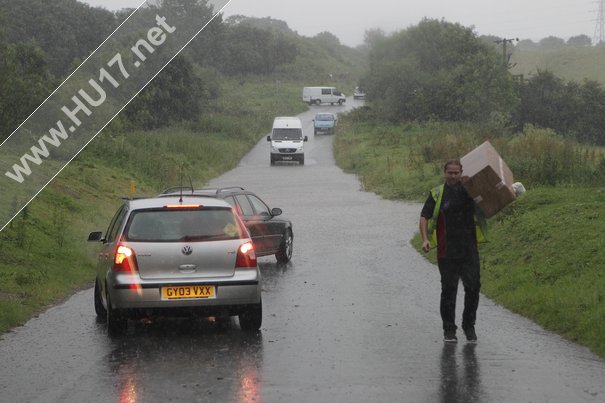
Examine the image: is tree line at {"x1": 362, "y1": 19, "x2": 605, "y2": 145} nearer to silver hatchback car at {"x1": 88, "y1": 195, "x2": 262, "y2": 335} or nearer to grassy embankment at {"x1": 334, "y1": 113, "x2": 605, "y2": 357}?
grassy embankment at {"x1": 334, "y1": 113, "x2": 605, "y2": 357}

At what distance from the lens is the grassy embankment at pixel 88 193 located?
15086 mm

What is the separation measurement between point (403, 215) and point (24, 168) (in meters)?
11.1

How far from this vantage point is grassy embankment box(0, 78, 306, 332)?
15086mm

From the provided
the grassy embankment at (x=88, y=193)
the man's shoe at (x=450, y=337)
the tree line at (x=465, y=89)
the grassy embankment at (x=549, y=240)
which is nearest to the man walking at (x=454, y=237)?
the man's shoe at (x=450, y=337)

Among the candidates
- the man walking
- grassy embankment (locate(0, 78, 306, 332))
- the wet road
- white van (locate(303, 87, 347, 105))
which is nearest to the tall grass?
grassy embankment (locate(0, 78, 306, 332))

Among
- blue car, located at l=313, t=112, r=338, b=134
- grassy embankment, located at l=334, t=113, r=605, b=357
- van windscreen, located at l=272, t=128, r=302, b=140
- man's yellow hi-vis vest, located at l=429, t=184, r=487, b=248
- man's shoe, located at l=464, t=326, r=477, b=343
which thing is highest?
man's yellow hi-vis vest, located at l=429, t=184, r=487, b=248

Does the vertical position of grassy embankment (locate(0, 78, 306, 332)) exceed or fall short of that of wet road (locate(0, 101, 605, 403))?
it falls short

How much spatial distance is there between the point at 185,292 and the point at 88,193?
1978cm

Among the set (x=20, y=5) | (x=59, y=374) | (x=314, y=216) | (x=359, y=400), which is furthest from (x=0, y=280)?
(x=20, y=5)

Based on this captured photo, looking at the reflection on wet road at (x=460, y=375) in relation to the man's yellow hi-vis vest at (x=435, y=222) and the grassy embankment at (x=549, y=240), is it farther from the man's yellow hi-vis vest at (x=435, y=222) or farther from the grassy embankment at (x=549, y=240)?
the grassy embankment at (x=549, y=240)

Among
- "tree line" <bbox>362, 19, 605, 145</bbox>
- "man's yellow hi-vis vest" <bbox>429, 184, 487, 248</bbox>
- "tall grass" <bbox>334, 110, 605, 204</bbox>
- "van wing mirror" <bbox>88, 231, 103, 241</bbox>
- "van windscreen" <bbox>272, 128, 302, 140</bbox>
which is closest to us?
"man's yellow hi-vis vest" <bbox>429, 184, 487, 248</bbox>

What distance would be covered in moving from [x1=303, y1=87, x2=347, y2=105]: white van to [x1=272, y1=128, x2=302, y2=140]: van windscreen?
5337 cm

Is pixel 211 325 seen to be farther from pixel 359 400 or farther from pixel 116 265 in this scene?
pixel 359 400

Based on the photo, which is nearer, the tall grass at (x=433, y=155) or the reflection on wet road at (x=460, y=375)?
the reflection on wet road at (x=460, y=375)
